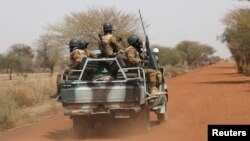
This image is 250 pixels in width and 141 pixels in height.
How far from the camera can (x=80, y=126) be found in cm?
1323

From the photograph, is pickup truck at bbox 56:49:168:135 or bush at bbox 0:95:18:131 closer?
pickup truck at bbox 56:49:168:135

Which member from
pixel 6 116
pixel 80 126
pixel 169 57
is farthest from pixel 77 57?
pixel 169 57

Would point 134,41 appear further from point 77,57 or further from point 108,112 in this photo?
point 108,112

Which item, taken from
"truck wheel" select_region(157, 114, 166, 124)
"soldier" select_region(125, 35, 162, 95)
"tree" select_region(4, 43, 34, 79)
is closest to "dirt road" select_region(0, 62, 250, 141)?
"truck wheel" select_region(157, 114, 166, 124)

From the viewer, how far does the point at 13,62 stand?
7644cm

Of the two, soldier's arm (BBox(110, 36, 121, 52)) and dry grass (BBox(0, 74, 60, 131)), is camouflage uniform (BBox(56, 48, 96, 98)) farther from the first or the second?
dry grass (BBox(0, 74, 60, 131))

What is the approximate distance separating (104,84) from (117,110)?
2.10 feet

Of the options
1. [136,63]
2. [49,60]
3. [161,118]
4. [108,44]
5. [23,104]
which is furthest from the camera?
[49,60]

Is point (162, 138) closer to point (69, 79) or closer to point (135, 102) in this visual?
point (135, 102)

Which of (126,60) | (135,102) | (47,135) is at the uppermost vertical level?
(126,60)

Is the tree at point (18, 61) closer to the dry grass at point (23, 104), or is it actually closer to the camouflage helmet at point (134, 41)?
the dry grass at point (23, 104)

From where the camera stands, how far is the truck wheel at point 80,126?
1312 cm

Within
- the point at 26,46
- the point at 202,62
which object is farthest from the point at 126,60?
the point at 202,62

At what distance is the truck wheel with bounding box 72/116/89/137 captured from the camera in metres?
13.1
